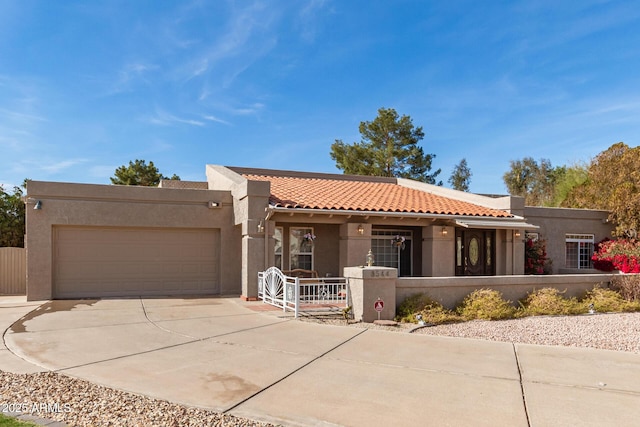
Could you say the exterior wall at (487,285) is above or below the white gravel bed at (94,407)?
above

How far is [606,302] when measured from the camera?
43.9 ft

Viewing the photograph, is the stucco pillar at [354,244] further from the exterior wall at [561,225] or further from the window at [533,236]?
the exterior wall at [561,225]

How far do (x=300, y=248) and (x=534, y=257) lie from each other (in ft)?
34.7

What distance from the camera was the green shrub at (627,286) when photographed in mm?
14109

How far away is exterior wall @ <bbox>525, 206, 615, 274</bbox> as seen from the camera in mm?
21031

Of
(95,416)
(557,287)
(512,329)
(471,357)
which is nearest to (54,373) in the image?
(95,416)

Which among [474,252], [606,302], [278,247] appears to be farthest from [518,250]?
→ [278,247]

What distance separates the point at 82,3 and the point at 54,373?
38.1 feet

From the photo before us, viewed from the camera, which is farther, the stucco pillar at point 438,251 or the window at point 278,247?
the stucco pillar at point 438,251

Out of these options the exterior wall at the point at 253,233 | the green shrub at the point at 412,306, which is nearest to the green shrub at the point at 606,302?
the green shrub at the point at 412,306

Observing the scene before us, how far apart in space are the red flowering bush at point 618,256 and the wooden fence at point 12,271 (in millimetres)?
25071

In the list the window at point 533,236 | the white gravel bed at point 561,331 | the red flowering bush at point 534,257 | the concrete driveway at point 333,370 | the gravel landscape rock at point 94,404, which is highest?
the window at point 533,236

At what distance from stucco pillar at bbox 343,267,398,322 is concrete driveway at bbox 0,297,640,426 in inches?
45.6

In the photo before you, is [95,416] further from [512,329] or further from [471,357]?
[512,329]
